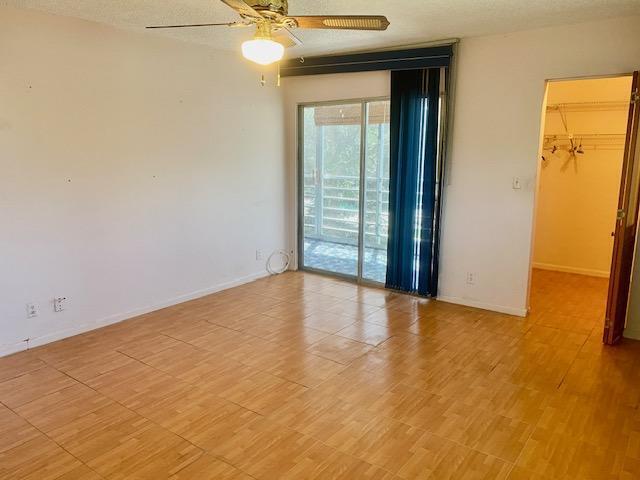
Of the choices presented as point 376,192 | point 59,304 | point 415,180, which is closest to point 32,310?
point 59,304

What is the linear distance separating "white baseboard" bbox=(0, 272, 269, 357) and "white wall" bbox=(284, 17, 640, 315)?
2.30m

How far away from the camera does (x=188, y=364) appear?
3455 mm

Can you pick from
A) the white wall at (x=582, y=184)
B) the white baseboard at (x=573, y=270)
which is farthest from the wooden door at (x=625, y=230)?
the white baseboard at (x=573, y=270)

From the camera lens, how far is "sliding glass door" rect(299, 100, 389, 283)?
525 cm

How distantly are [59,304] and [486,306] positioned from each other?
3.79 m

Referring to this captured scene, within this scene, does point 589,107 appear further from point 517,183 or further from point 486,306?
point 486,306

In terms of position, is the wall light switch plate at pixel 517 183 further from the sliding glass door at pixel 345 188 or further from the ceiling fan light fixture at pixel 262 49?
the ceiling fan light fixture at pixel 262 49

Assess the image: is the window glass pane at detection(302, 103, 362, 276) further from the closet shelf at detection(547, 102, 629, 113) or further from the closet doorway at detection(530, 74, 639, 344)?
the closet shelf at detection(547, 102, 629, 113)

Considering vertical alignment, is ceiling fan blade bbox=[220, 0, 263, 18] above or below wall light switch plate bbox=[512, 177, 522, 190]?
above

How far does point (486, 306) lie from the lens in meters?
4.66

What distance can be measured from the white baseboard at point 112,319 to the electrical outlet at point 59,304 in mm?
184

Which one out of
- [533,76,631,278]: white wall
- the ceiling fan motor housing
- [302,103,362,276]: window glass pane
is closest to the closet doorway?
[533,76,631,278]: white wall

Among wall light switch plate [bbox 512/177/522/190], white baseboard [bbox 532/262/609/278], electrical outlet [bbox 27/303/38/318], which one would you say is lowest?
white baseboard [bbox 532/262/609/278]

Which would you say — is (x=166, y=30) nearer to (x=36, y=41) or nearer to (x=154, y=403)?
(x=36, y=41)
